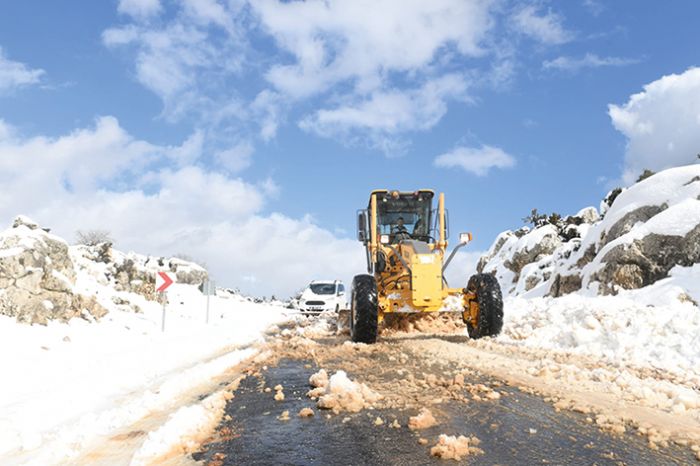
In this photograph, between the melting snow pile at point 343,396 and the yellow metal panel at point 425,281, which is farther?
the yellow metal panel at point 425,281

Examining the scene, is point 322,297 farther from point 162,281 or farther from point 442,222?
point 442,222

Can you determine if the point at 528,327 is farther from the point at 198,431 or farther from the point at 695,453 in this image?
the point at 198,431

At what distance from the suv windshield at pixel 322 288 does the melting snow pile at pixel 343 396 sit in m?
17.7

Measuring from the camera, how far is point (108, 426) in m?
4.20

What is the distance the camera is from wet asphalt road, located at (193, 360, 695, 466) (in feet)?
10.2

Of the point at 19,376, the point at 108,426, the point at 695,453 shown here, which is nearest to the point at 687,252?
the point at 695,453

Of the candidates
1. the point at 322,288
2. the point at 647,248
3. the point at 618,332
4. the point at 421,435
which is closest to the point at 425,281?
the point at 618,332

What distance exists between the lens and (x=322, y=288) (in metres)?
22.9

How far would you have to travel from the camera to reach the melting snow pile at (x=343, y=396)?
4328mm

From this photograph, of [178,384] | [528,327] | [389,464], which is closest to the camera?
[389,464]

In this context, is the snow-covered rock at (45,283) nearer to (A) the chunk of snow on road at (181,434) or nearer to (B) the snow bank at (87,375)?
(B) the snow bank at (87,375)

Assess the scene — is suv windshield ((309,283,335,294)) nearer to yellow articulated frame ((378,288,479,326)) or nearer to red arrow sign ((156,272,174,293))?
red arrow sign ((156,272,174,293))

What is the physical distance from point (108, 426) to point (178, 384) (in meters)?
1.53

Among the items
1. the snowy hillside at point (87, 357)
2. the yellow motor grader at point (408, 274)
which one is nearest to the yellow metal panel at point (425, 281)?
the yellow motor grader at point (408, 274)
